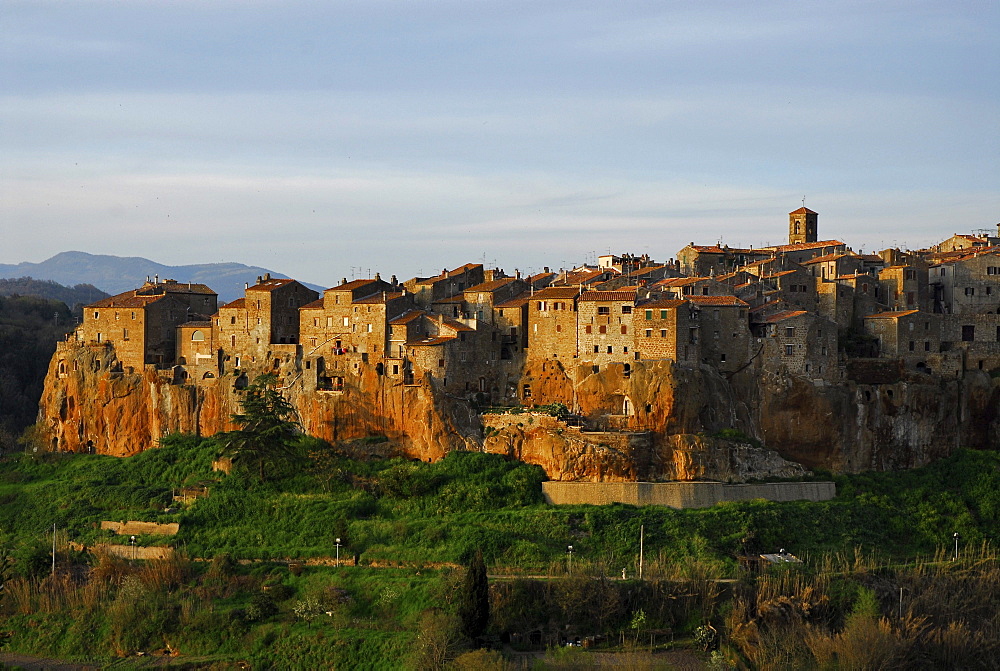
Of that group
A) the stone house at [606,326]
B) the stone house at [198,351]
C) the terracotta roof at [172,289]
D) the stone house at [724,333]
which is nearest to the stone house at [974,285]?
the stone house at [724,333]

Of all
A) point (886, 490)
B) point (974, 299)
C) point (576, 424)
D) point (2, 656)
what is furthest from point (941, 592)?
point (2, 656)

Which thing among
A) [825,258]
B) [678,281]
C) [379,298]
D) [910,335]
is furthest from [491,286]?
[910,335]

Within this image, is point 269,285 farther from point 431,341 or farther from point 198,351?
point 431,341

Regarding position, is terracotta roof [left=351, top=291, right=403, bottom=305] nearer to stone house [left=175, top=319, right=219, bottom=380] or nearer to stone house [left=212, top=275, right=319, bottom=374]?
stone house [left=212, top=275, right=319, bottom=374]

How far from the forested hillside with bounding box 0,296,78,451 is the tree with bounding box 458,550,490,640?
42.3m

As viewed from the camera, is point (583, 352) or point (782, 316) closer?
point (782, 316)

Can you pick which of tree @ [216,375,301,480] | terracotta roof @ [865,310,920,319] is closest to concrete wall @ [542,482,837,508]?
tree @ [216,375,301,480]

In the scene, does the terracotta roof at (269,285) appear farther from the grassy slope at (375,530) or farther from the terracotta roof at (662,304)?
the terracotta roof at (662,304)

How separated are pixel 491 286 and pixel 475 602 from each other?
73.8 feet

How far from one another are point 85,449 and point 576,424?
28138 millimetres

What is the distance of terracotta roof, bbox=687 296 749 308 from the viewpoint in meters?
61.5

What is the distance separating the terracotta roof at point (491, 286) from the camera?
66.6 metres

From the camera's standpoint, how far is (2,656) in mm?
52906

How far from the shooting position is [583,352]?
62.0m
